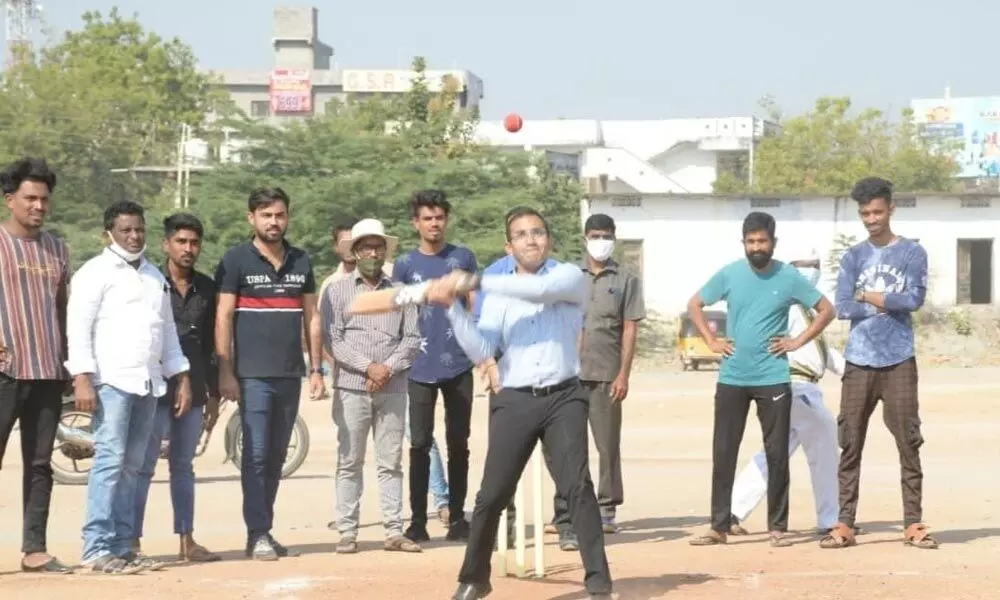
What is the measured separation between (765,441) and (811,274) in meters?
1.44

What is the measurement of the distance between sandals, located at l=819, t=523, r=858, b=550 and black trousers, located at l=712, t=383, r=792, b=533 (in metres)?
0.44

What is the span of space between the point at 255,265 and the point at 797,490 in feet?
21.3

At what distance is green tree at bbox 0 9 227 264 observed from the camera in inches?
2265

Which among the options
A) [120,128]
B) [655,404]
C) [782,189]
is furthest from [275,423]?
[782,189]

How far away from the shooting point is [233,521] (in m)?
14.1

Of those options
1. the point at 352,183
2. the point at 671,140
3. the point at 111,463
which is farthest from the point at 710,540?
the point at 671,140

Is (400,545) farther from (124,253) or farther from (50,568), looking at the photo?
(124,253)

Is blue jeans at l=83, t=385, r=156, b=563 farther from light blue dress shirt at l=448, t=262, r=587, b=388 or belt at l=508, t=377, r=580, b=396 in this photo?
belt at l=508, t=377, r=580, b=396

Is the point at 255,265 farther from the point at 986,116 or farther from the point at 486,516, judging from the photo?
the point at 986,116

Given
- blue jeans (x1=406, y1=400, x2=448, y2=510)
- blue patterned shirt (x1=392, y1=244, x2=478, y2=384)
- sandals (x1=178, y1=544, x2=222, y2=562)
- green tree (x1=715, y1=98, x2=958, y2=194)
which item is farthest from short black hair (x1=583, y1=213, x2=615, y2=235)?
green tree (x1=715, y1=98, x2=958, y2=194)

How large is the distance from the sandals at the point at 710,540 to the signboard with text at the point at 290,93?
12516 centimetres

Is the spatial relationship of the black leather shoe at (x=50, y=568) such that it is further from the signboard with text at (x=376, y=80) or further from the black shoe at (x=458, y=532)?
the signboard with text at (x=376, y=80)

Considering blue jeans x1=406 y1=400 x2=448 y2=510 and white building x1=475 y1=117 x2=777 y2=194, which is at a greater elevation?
white building x1=475 y1=117 x2=777 y2=194

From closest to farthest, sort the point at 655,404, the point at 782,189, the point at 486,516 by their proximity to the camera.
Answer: the point at 486,516
the point at 655,404
the point at 782,189
